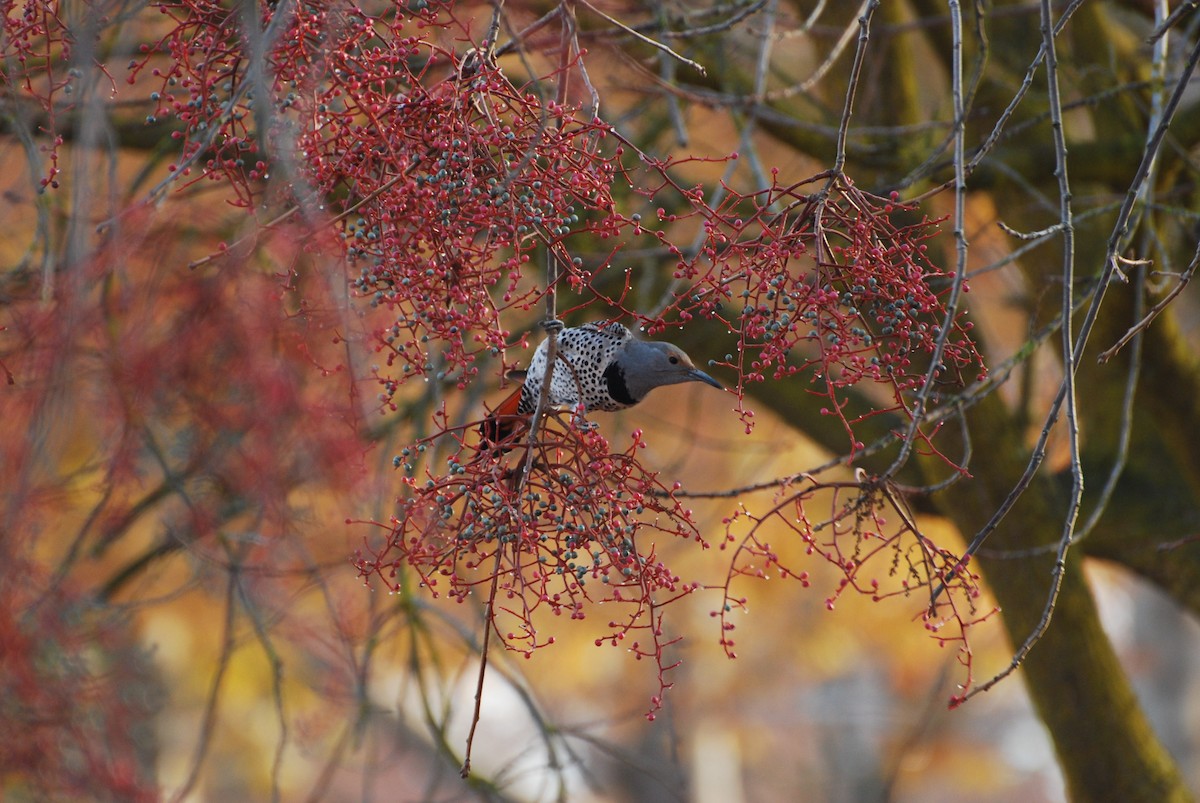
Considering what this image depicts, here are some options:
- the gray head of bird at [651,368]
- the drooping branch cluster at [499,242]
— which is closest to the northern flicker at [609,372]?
the gray head of bird at [651,368]

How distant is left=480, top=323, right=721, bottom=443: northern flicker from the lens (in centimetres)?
254

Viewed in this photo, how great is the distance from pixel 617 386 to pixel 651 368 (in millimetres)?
80

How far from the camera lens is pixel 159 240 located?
7.28 ft

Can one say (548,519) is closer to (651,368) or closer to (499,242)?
(499,242)

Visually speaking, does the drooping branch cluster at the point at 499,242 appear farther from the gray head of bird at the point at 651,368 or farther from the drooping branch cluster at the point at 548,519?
the gray head of bird at the point at 651,368

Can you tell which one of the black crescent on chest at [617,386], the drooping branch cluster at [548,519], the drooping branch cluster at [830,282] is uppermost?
the black crescent on chest at [617,386]

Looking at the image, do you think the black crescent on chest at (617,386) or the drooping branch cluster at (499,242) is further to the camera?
the black crescent on chest at (617,386)

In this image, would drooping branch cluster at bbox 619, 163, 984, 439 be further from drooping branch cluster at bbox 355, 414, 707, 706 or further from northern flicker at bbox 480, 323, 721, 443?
northern flicker at bbox 480, 323, 721, 443

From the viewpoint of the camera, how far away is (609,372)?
2580 millimetres

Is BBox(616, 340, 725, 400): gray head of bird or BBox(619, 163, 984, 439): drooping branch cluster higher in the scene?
BBox(616, 340, 725, 400): gray head of bird

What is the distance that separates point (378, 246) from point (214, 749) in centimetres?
1151

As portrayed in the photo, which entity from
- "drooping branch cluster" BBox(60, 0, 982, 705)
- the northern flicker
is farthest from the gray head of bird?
"drooping branch cluster" BBox(60, 0, 982, 705)

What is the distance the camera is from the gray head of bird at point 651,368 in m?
2.56

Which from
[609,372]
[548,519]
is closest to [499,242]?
[548,519]
